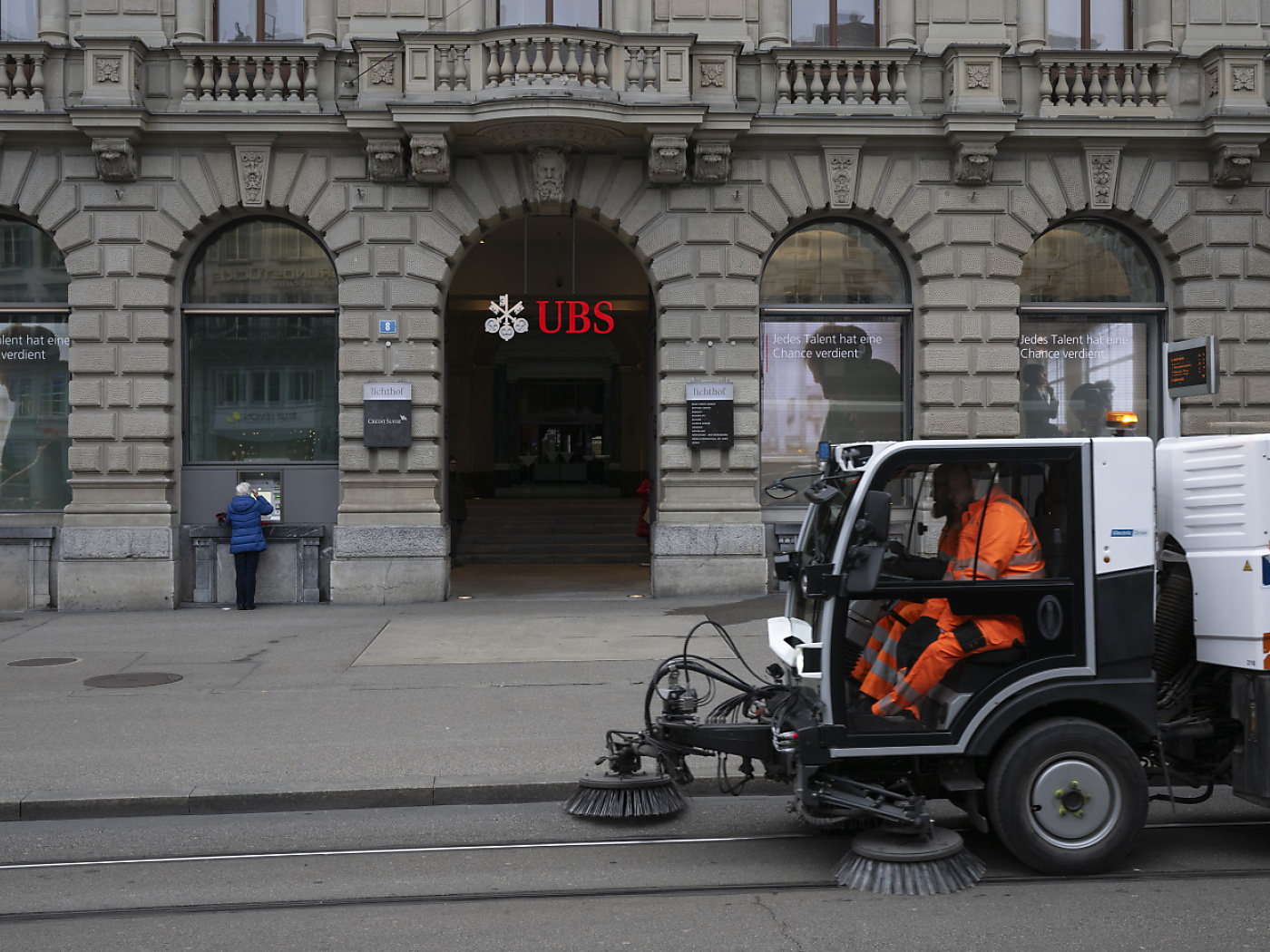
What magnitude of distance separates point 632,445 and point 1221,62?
17.0m

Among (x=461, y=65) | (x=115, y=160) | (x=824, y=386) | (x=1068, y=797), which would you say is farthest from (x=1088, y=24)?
(x=1068, y=797)

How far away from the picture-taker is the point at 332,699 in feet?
32.6

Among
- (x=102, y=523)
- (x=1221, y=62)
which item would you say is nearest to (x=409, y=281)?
(x=102, y=523)

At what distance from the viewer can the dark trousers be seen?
15.4 metres

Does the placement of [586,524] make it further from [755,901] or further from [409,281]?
[755,901]

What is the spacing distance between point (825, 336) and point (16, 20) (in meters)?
11.7

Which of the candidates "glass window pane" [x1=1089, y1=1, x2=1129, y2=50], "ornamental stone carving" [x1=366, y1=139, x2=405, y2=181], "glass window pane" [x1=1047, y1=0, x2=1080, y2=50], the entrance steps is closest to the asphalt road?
"ornamental stone carving" [x1=366, y1=139, x2=405, y2=181]

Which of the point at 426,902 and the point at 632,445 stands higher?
the point at 632,445

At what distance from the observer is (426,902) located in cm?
548

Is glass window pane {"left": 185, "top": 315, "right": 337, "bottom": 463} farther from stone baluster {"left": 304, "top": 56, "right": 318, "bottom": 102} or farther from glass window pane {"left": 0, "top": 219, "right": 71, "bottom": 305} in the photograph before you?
stone baluster {"left": 304, "top": 56, "right": 318, "bottom": 102}

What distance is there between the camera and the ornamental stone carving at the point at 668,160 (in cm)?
1539

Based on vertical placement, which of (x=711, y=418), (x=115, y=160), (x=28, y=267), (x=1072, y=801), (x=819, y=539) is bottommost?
(x=1072, y=801)

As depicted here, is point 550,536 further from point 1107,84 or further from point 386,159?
point 1107,84

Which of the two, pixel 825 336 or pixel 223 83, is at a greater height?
pixel 223 83
